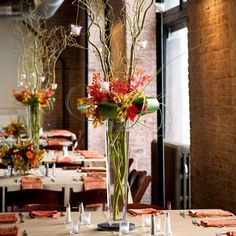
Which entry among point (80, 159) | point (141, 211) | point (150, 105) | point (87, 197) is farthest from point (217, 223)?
point (80, 159)

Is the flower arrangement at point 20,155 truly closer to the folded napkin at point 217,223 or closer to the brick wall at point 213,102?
the brick wall at point 213,102

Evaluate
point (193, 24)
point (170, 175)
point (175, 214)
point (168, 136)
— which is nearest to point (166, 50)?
point (168, 136)

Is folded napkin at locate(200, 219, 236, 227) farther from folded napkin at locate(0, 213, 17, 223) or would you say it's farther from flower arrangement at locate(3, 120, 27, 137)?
flower arrangement at locate(3, 120, 27, 137)

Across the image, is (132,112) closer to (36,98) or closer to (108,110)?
(108,110)

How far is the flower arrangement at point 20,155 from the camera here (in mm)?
6379

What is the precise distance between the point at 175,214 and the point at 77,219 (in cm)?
66

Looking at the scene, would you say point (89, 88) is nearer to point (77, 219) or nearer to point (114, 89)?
point (114, 89)

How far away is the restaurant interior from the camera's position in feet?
12.4

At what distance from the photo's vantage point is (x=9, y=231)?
3.65m

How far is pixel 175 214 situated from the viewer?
4281 millimetres

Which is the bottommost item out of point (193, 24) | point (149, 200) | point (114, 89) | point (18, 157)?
point (149, 200)

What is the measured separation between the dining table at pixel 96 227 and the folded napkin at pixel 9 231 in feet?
0.13

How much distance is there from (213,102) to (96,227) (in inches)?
90.5

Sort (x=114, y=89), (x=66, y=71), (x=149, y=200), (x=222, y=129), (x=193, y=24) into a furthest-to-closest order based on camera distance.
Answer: (x=66, y=71) < (x=149, y=200) < (x=193, y=24) < (x=222, y=129) < (x=114, y=89)
